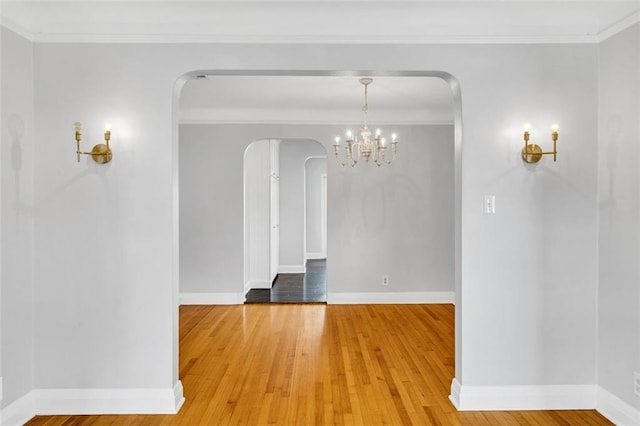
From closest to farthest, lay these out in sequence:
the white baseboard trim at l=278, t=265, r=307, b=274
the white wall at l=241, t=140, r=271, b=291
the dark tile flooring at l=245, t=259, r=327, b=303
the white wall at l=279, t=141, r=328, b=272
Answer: the dark tile flooring at l=245, t=259, r=327, b=303, the white wall at l=241, t=140, r=271, b=291, the white baseboard trim at l=278, t=265, r=307, b=274, the white wall at l=279, t=141, r=328, b=272

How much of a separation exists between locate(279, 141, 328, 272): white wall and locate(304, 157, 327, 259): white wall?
164cm

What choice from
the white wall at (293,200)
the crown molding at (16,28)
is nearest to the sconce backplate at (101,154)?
the crown molding at (16,28)

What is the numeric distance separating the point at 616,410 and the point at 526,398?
1.70ft

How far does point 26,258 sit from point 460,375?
3.03 meters

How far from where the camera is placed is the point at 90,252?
283 centimetres

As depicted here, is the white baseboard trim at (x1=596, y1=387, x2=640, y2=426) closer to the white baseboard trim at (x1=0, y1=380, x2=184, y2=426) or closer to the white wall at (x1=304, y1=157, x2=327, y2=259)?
the white baseboard trim at (x1=0, y1=380, x2=184, y2=426)

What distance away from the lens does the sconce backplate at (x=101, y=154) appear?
109 inches

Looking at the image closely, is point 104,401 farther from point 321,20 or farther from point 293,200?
point 293,200

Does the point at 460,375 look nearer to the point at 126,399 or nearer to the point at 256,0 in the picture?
the point at 126,399

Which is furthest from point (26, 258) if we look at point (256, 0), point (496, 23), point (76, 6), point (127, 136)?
point (496, 23)

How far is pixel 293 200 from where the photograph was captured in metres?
9.00

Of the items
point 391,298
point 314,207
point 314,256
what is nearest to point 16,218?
point 391,298

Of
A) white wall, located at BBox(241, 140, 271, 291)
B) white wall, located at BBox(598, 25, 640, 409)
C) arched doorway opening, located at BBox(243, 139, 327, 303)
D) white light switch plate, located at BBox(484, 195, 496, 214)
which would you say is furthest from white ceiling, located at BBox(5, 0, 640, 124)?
white wall, located at BBox(241, 140, 271, 291)

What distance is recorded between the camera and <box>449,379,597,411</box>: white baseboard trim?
2830 millimetres
